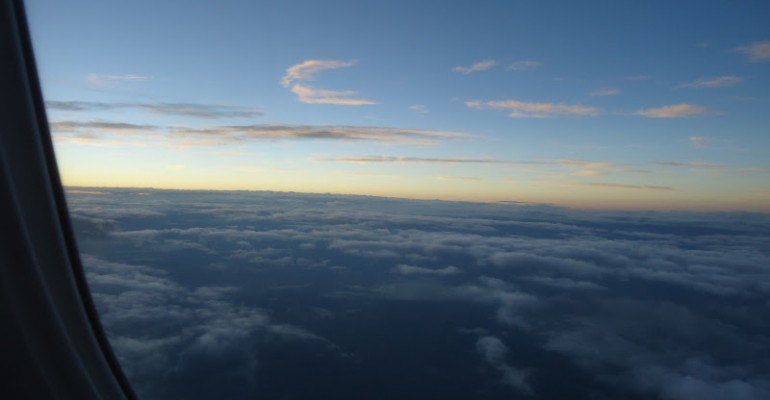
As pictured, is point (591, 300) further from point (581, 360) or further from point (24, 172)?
point (24, 172)

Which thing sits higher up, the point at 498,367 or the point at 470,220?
the point at 470,220

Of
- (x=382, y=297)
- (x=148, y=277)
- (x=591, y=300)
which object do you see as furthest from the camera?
(x=591, y=300)

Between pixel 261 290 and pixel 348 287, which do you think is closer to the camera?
pixel 261 290

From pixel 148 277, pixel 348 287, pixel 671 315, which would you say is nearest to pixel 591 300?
pixel 671 315

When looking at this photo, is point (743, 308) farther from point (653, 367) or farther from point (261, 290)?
point (261, 290)

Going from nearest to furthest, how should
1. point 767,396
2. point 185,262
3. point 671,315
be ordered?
point 767,396 → point 185,262 → point 671,315

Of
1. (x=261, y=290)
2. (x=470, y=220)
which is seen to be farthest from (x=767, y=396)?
(x=470, y=220)

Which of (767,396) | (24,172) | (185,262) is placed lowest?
(767,396)
